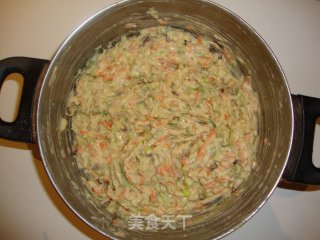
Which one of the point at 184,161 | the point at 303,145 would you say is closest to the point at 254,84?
the point at 303,145

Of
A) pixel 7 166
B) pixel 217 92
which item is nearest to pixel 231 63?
pixel 217 92

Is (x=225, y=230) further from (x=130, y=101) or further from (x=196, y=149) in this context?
(x=130, y=101)

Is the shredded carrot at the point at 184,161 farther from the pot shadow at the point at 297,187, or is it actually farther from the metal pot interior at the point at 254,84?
the pot shadow at the point at 297,187

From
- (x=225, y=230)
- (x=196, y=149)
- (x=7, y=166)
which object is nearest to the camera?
(x=225, y=230)

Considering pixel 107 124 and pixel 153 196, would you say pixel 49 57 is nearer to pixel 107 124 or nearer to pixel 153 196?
pixel 107 124

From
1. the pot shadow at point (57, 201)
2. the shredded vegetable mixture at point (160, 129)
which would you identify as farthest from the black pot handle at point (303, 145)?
the pot shadow at point (57, 201)
